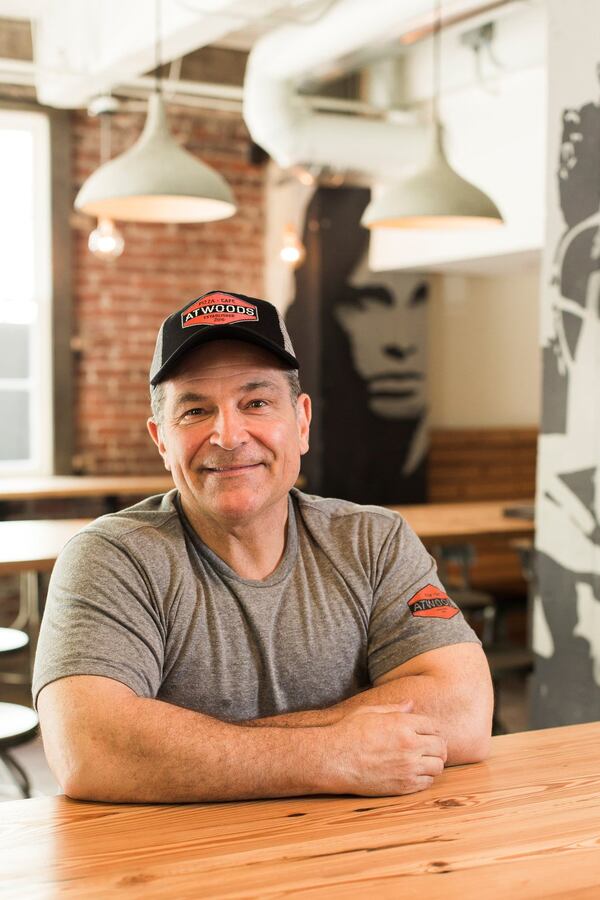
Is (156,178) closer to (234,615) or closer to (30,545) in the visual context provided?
(30,545)

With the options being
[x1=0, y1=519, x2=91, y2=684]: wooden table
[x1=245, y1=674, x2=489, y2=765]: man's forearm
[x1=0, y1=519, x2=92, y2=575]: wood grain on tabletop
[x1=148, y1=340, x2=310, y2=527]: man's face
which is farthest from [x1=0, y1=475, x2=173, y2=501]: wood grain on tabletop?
[x1=245, y1=674, x2=489, y2=765]: man's forearm

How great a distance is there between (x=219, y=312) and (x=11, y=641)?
181 centimetres

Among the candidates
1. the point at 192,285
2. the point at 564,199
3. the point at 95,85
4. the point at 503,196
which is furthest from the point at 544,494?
the point at 192,285

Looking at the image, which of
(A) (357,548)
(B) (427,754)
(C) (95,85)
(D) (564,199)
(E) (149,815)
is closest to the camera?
(E) (149,815)

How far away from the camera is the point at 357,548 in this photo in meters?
1.89

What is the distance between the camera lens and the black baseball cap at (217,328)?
1766mm

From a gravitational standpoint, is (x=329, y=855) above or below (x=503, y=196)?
below

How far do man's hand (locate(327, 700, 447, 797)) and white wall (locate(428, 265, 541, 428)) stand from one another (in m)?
6.07

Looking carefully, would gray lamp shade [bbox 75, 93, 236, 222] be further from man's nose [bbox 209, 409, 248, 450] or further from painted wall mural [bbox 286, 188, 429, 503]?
painted wall mural [bbox 286, 188, 429, 503]

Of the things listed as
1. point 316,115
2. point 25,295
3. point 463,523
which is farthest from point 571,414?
point 25,295

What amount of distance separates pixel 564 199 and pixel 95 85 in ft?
11.2

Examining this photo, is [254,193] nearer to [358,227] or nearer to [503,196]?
[358,227]

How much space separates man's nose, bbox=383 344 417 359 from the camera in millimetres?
7148

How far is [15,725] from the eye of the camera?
2844 millimetres
